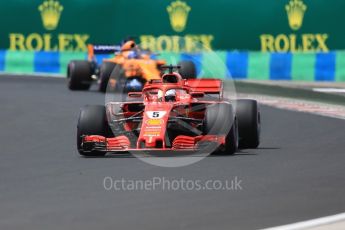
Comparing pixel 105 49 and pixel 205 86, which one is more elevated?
pixel 105 49

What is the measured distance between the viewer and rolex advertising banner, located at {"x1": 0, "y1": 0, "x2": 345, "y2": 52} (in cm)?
2334

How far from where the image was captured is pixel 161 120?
12133mm

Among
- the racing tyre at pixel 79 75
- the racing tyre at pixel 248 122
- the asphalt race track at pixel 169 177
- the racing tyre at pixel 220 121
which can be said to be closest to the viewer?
the asphalt race track at pixel 169 177

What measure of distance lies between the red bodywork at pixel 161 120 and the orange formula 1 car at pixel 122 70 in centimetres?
734

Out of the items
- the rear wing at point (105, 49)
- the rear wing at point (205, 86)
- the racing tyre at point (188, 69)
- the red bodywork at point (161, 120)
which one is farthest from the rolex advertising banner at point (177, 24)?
the red bodywork at point (161, 120)

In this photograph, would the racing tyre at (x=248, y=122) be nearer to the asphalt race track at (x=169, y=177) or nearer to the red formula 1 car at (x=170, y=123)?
the red formula 1 car at (x=170, y=123)

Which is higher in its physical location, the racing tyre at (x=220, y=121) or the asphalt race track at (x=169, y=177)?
the racing tyre at (x=220, y=121)

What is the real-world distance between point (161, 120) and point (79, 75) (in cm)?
1035

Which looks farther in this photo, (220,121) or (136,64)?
(136,64)

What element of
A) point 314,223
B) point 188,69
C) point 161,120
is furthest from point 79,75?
point 314,223

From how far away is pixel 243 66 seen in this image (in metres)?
23.7

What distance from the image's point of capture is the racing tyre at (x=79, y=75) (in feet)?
73.2

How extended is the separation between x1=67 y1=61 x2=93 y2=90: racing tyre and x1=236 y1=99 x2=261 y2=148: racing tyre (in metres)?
9.51

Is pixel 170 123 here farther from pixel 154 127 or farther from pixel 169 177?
pixel 169 177
